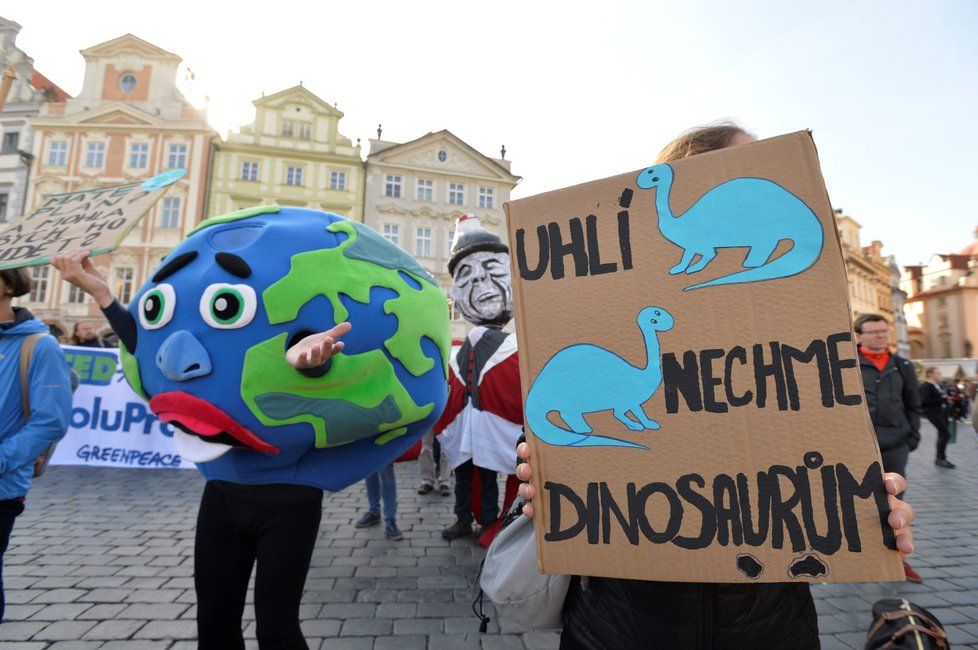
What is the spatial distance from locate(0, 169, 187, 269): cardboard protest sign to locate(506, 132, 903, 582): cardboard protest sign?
174 centimetres

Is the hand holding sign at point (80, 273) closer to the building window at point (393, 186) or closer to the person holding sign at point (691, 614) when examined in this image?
the person holding sign at point (691, 614)

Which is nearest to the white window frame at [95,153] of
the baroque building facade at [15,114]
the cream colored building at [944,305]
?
the baroque building facade at [15,114]

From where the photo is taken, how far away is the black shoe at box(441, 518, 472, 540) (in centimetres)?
432

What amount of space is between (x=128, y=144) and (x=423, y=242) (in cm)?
1394

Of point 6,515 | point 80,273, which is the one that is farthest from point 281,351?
point 6,515

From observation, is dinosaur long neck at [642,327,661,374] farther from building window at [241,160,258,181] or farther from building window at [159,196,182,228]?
building window at [241,160,258,181]

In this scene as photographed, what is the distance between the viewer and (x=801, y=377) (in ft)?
3.62

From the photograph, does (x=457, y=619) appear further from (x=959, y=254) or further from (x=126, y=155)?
(x=959, y=254)

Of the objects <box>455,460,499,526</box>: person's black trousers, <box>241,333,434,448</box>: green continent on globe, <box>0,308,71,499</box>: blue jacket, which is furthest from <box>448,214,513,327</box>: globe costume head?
<box>0,308,71,499</box>: blue jacket

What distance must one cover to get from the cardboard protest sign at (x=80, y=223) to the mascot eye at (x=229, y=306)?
0.40m

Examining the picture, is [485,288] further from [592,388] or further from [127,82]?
[127,82]

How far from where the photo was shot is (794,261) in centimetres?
112

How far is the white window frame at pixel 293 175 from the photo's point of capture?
2472 centimetres

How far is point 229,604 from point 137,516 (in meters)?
3.81
